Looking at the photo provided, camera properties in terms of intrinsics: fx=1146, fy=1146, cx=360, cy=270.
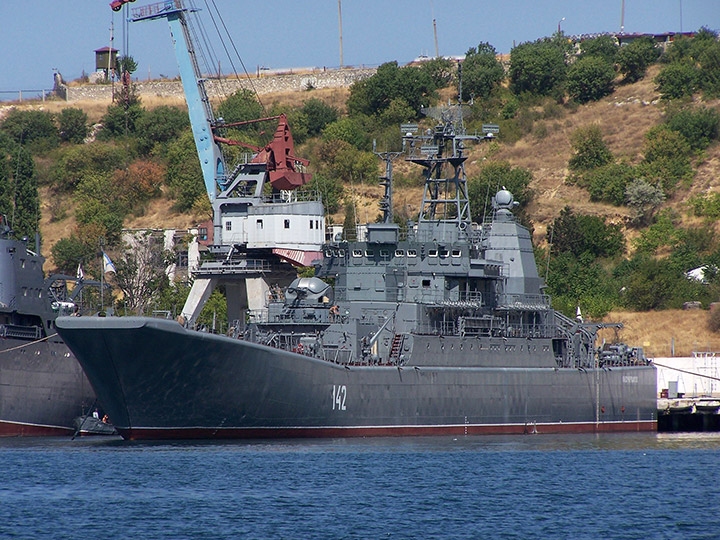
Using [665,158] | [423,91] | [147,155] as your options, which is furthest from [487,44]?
[147,155]

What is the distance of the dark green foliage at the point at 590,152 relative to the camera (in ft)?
326

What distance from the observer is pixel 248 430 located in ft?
144

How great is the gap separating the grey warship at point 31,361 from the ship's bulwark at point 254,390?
7741 millimetres

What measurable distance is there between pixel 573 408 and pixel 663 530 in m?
25.3

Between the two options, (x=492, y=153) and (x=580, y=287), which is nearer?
(x=580, y=287)

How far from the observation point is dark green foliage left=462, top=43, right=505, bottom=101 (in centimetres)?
11231

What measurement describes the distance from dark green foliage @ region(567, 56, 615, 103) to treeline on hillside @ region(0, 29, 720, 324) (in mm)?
150

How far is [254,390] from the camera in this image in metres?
43.1

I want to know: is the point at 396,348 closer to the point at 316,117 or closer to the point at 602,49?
the point at 316,117

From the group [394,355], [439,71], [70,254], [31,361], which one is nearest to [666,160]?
[439,71]

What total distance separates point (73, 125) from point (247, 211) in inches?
2132

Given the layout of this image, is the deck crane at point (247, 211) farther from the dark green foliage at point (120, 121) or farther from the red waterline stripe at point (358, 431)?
the dark green foliage at point (120, 121)

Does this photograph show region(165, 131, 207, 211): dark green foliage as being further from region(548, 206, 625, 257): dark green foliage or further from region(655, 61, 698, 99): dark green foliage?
region(655, 61, 698, 99): dark green foliage

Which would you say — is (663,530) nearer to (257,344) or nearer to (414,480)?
(414,480)
